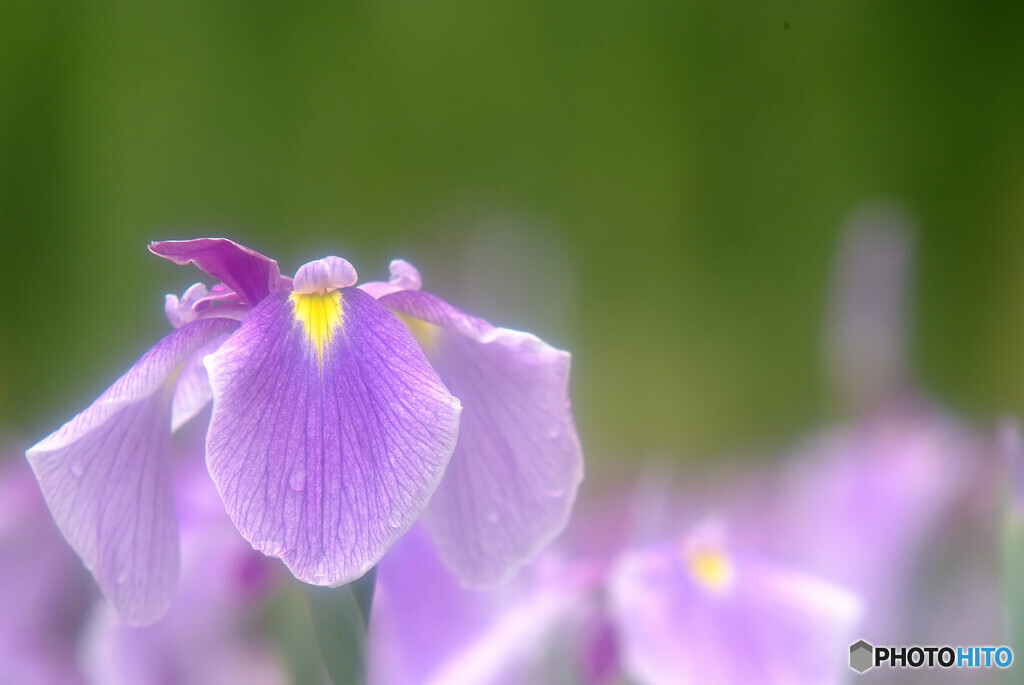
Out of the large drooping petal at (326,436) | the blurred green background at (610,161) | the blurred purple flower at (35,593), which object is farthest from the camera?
the blurred green background at (610,161)

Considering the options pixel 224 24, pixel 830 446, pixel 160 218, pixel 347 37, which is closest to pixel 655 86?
pixel 347 37

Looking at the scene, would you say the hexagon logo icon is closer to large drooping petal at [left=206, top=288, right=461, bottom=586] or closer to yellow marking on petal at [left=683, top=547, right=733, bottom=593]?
yellow marking on petal at [left=683, top=547, right=733, bottom=593]

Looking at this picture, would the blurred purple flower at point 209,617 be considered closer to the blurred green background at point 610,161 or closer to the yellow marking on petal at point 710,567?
the yellow marking on petal at point 710,567

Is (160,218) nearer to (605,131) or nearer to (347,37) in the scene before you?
(347,37)

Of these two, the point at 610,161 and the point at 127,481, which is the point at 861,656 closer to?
the point at 127,481

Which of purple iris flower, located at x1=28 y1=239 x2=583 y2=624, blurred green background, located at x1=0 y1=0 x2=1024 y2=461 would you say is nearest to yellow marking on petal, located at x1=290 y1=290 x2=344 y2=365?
purple iris flower, located at x1=28 y1=239 x2=583 y2=624

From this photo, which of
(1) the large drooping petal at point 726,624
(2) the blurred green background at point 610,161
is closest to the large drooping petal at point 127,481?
(1) the large drooping petal at point 726,624
